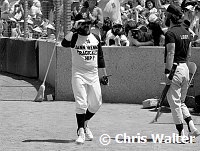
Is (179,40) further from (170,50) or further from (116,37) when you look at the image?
(116,37)

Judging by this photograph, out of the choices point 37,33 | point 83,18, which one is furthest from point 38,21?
point 83,18

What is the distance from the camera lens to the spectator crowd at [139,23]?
1430 cm

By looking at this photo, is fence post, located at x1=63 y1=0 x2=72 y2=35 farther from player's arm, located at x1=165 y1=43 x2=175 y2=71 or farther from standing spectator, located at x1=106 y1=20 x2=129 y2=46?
player's arm, located at x1=165 y1=43 x2=175 y2=71

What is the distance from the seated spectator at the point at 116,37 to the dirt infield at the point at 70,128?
191 cm

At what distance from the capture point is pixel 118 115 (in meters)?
12.7

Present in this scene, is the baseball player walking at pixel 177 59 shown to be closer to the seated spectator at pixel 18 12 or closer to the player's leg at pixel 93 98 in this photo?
the player's leg at pixel 93 98

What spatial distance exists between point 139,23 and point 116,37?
130 cm

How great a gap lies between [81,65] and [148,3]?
29.8 feet

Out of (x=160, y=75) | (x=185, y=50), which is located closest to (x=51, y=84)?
(x=160, y=75)

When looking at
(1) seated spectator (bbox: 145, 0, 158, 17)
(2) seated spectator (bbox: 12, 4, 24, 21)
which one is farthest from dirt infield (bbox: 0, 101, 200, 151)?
(2) seated spectator (bbox: 12, 4, 24, 21)

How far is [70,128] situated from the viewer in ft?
36.4

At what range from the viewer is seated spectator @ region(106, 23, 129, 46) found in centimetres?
1566

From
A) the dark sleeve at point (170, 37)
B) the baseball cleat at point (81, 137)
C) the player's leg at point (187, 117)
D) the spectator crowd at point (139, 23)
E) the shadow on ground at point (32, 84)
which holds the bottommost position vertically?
the shadow on ground at point (32, 84)

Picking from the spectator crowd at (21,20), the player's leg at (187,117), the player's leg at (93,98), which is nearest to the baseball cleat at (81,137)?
the player's leg at (93,98)
